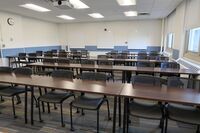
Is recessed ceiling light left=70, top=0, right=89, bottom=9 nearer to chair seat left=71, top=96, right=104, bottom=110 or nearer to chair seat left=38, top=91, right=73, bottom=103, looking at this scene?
chair seat left=38, top=91, right=73, bottom=103

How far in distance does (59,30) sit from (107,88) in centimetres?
1011

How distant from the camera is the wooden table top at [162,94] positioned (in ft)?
6.03

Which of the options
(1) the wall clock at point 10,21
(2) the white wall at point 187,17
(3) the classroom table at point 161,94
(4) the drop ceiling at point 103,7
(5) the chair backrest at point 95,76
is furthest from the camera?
(1) the wall clock at point 10,21

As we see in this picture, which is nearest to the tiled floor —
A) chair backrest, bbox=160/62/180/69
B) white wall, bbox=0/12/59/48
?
chair backrest, bbox=160/62/180/69

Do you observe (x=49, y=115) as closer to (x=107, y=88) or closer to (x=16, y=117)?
(x=16, y=117)

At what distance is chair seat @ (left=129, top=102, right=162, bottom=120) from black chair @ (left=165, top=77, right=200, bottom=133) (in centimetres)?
13

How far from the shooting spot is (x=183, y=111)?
2.14m

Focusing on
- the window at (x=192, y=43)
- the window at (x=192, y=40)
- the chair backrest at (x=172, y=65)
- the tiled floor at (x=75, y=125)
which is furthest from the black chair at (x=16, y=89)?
the window at (x=192, y=40)

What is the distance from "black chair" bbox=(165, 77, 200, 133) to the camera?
195 centimetres

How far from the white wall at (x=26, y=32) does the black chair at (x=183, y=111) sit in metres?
7.23

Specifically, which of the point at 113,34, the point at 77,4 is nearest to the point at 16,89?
the point at 77,4

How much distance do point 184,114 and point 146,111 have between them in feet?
1.62

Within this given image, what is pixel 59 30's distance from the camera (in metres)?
11.4

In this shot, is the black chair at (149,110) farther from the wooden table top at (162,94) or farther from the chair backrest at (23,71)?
the chair backrest at (23,71)
